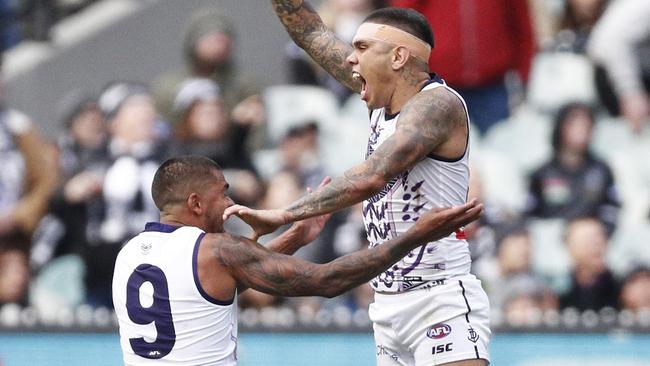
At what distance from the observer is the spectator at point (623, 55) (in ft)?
37.4

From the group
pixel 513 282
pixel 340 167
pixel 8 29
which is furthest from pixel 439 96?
pixel 8 29

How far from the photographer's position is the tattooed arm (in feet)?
22.0

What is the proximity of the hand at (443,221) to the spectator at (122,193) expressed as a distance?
17.5ft

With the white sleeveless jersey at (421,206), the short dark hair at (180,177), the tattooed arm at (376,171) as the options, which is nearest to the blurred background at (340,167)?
the white sleeveless jersey at (421,206)

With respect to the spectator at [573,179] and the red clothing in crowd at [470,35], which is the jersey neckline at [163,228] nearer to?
the red clothing in crowd at [470,35]

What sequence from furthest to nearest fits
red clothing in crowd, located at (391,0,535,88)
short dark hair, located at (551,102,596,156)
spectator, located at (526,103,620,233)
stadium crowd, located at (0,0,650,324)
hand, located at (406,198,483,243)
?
short dark hair, located at (551,102,596,156) → spectator, located at (526,103,620,233) → stadium crowd, located at (0,0,650,324) → red clothing in crowd, located at (391,0,535,88) → hand, located at (406,198,483,243)

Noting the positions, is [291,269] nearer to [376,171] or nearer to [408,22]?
[376,171]

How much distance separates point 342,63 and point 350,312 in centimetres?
339

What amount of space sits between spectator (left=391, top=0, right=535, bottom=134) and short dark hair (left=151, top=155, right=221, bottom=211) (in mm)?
3668

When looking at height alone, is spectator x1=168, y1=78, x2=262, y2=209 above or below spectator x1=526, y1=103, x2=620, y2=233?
above

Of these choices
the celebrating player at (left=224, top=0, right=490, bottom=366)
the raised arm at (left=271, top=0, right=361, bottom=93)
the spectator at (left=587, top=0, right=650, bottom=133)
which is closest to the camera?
the celebrating player at (left=224, top=0, right=490, bottom=366)

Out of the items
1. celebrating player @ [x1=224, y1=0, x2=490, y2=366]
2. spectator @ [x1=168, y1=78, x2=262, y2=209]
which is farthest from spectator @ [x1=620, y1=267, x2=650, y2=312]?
celebrating player @ [x1=224, y1=0, x2=490, y2=366]

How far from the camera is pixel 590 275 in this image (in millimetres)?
10734

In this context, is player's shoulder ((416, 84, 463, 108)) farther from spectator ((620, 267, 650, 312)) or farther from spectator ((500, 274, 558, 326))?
spectator ((620, 267, 650, 312))
